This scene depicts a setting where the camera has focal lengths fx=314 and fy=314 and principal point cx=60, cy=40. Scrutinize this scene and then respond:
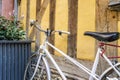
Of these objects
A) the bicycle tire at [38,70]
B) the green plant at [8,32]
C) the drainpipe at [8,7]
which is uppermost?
the drainpipe at [8,7]

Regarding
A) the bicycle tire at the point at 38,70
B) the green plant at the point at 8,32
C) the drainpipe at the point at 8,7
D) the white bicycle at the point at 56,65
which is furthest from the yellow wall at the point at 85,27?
the drainpipe at the point at 8,7

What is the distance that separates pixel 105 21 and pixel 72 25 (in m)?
0.74

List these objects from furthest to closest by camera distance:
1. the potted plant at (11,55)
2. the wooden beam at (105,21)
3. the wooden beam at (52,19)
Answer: the wooden beam at (52,19) < the potted plant at (11,55) < the wooden beam at (105,21)

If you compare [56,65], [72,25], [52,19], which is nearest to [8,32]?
[52,19]

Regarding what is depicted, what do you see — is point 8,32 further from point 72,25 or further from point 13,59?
point 72,25

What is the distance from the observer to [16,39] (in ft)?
16.2

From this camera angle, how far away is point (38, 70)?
154 inches

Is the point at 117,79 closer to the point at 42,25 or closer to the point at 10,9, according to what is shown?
the point at 42,25

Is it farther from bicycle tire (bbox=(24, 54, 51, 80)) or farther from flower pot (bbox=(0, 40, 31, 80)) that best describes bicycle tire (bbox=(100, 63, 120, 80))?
flower pot (bbox=(0, 40, 31, 80))

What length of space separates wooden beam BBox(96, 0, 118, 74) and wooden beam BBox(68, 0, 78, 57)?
20.8 inches

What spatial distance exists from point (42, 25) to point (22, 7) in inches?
42.6

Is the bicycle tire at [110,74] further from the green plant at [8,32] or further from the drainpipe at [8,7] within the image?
the drainpipe at [8,7]

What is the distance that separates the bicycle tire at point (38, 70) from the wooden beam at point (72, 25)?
1.67 feet

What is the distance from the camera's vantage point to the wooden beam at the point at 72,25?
4.14 meters
